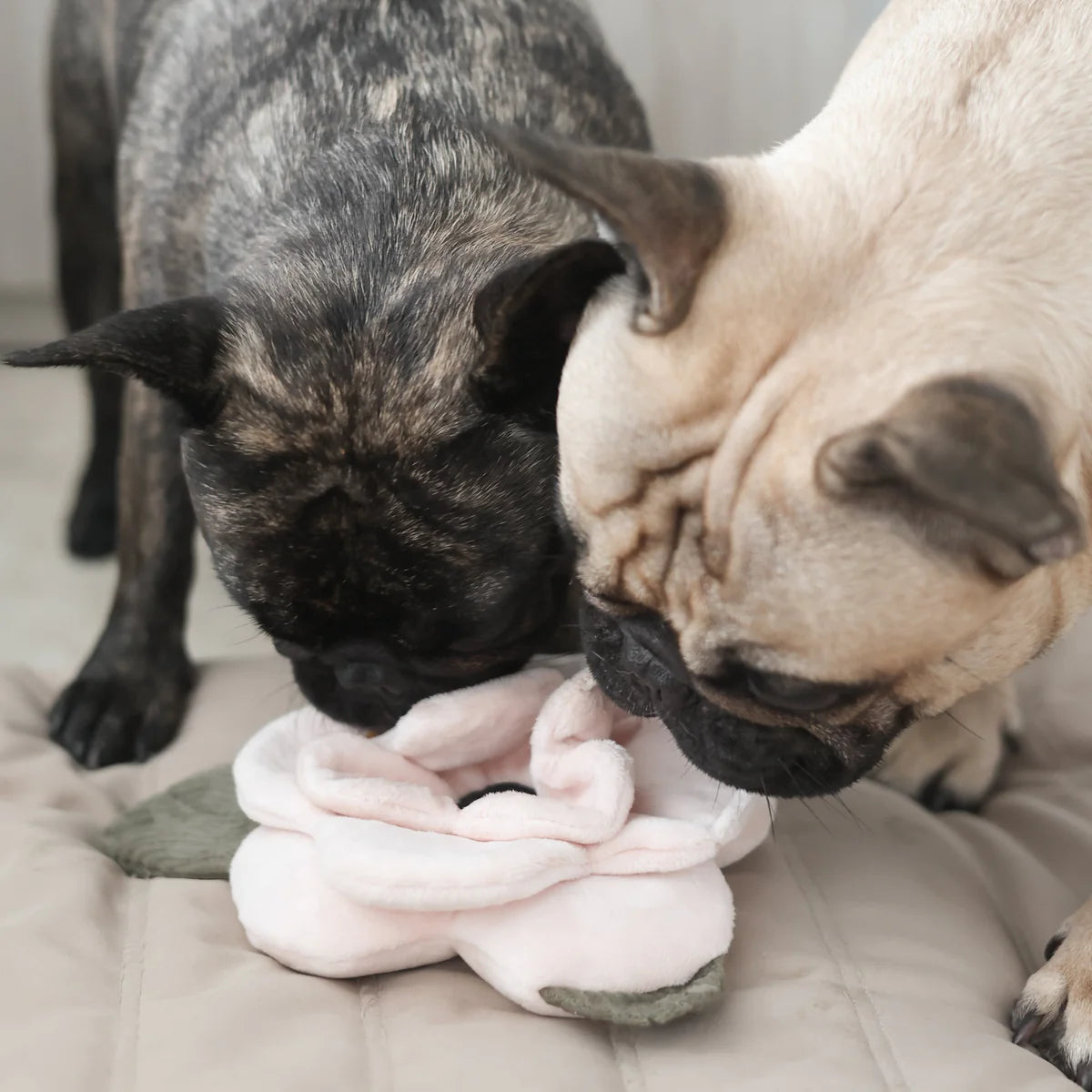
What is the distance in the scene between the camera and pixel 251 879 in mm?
1224

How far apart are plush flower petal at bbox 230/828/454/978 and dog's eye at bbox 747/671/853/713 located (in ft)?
1.06

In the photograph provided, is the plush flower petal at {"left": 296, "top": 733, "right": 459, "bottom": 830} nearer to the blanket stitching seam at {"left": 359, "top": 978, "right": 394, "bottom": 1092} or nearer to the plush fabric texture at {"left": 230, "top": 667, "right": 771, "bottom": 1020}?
the plush fabric texture at {"left": 230, "top": 667, "right": 771, "bottom": 1020}

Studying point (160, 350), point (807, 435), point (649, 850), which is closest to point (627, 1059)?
point (649, 850)

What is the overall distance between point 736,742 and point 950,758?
53 cm

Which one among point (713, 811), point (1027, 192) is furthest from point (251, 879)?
point (1027, 192)

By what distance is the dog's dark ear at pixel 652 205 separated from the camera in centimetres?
96

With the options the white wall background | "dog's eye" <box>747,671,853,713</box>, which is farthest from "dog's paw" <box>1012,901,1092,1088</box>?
the white wall background

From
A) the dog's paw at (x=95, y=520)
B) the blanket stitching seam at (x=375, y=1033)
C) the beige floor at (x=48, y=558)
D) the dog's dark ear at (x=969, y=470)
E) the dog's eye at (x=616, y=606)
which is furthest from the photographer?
the dog's paw at (x=95, y=520)

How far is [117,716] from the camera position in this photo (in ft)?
5.59

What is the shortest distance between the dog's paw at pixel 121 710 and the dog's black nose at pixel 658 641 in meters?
0.77

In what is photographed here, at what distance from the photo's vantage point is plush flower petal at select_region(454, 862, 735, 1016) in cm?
110

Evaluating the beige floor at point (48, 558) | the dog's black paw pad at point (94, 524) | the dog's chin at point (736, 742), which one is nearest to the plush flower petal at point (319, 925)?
the dog's chin at point (736, 742)

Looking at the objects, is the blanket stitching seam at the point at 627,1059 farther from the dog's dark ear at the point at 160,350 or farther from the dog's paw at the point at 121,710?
the dog's paw at the point at 121,710

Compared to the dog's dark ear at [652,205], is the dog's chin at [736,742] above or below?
below
